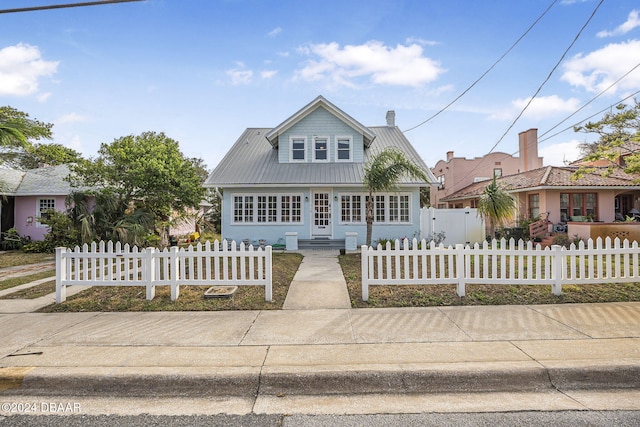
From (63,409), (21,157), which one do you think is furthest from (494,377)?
(21,157)

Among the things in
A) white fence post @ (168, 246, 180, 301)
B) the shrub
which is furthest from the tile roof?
the shrub

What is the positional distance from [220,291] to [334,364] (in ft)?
12.0

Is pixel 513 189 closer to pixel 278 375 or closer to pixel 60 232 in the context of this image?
pixel 278 375

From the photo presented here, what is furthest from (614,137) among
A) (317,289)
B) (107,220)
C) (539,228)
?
(107,220)

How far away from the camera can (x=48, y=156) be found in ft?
96.0

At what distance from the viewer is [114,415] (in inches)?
115

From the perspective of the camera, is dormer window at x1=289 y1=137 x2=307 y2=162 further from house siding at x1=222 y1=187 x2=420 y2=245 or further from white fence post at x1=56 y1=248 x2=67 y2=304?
white fence post at x1=56 y1=248 x2=67 y2=304

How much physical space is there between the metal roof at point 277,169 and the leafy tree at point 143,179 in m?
1.28

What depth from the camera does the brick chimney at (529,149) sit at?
24.2 metres

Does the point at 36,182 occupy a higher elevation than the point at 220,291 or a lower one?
higher

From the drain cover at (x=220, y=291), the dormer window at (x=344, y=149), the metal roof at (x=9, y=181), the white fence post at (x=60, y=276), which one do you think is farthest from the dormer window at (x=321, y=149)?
the metal roof at (x=9, y=181)

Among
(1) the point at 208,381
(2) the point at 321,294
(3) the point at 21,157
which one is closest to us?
(1) the point at 208,381

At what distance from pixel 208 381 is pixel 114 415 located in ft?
2.72

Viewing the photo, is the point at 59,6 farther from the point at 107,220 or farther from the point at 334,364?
the point at 107,220
